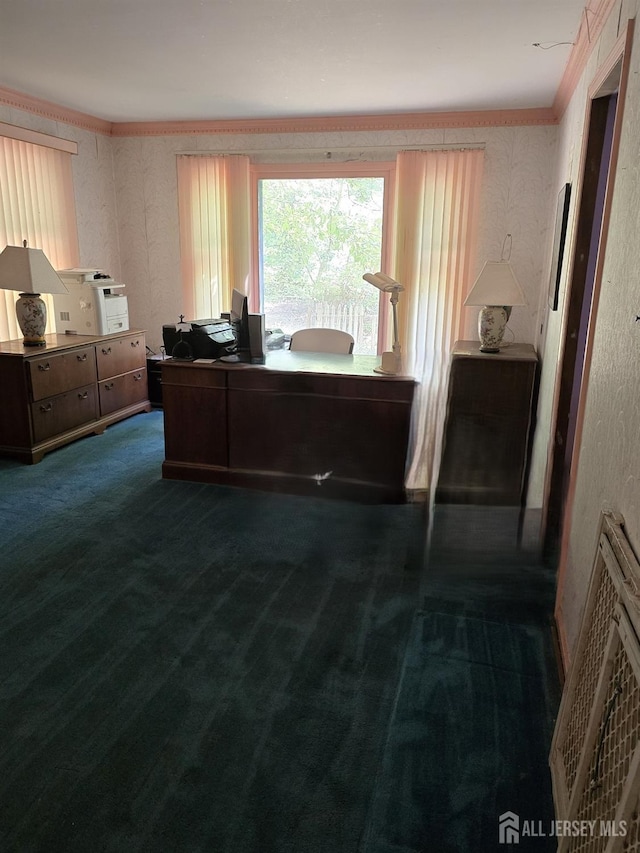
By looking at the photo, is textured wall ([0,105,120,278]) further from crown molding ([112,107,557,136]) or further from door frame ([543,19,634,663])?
door frame ([543,19,634,663])

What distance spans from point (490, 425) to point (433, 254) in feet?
6.72

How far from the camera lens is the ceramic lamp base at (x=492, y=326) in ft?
12.2

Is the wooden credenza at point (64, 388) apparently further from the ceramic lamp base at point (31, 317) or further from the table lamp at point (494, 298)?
the table lamp at point (494, 298)

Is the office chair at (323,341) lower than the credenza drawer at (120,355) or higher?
higher

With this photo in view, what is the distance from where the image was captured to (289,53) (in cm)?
333

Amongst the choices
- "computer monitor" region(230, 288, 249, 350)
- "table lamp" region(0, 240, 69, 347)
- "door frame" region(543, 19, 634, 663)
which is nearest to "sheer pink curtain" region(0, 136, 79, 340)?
"table lamp" region(0, 240, 69, 347)

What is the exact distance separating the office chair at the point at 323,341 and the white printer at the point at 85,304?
1.62 meters

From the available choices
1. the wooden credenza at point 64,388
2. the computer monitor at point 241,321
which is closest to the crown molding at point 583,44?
the computer monitor at point 241,321

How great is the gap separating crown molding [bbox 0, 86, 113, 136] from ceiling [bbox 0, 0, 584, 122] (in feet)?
0.34

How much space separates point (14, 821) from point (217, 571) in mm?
1338

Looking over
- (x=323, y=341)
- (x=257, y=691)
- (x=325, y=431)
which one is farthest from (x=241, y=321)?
(x=257, y=691)

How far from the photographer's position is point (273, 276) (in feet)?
18.3

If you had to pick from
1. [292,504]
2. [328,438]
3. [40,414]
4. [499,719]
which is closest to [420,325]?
[328,438]

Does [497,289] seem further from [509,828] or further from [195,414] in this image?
[509,828]
